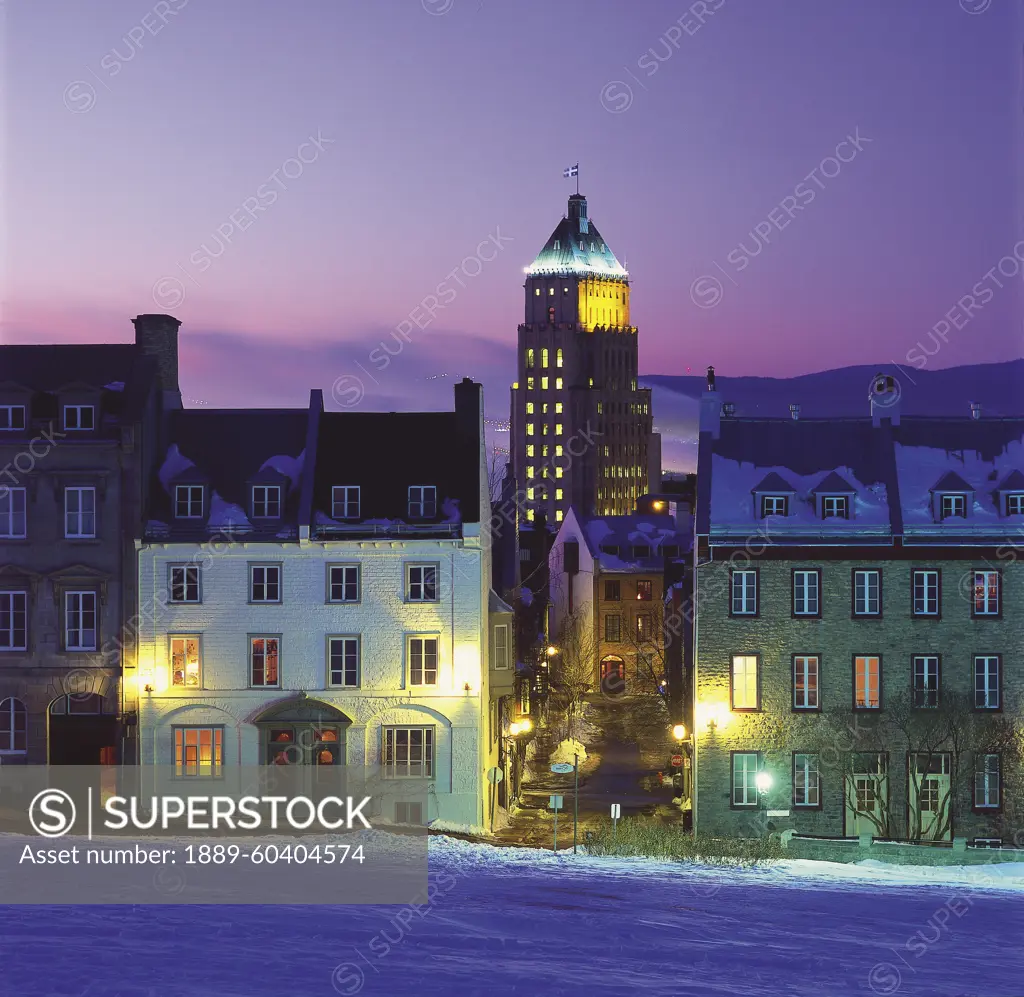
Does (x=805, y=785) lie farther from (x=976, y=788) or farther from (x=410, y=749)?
(x=410, y=749)

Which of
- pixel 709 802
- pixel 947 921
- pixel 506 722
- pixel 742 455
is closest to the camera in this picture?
pixel 947 921

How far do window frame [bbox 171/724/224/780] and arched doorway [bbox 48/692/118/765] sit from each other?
1837 millimetres

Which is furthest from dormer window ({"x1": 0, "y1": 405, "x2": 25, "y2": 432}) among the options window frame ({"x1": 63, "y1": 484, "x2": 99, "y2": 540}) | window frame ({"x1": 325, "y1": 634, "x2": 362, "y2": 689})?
window frame ({"x1": 325, "y1": 634, "x2": 362, "y2": 689})

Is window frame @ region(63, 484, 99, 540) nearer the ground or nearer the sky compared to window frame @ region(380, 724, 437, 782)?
nearer the sky

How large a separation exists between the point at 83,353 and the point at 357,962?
103ft

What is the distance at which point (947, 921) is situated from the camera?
37.1 meters

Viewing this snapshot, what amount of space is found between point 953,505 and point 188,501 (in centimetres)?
2423

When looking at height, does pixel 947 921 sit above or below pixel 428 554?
below

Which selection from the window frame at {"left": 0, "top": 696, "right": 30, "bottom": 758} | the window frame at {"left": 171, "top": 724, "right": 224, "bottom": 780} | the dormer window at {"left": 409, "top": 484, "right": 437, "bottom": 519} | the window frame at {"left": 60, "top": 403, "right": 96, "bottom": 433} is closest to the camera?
the window frame at {"left": 0, "top": 696, "right": 30, "bottom": 758}

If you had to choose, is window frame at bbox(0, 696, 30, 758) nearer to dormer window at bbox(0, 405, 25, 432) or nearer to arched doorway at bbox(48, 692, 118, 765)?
arched doorway at bbox(48, 692, 118, 765)

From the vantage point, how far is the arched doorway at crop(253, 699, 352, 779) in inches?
2071

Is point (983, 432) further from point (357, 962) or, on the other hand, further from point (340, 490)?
point (357, 962)

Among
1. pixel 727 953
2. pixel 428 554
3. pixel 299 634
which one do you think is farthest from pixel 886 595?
pixel 727 953

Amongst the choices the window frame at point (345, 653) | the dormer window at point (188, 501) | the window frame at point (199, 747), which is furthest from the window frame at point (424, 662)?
the dormer window at point (188, 501)
